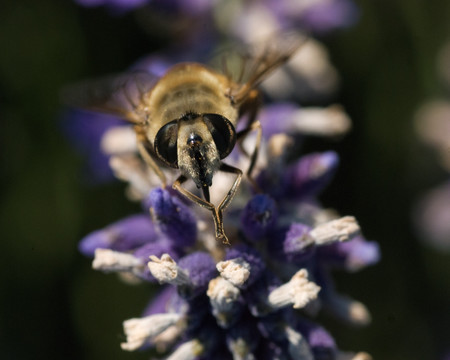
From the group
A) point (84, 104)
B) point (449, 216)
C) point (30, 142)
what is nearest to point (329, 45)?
point (449, 216)

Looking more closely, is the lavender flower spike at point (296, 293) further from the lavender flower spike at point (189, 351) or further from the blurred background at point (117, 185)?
the blurred background at point (117, 185)

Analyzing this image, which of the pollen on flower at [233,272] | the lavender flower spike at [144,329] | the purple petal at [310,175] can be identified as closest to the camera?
the pollen on flower at [233,272]

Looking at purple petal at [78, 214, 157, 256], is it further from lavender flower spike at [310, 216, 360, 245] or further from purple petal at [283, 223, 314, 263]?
lavender flower spike at [310, 216, 360, 245]

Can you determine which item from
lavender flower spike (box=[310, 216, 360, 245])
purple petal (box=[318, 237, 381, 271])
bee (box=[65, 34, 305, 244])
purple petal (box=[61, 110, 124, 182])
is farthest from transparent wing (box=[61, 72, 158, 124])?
purple petal (box=[61, 110, 124, 182])

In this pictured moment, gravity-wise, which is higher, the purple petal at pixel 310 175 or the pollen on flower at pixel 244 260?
the purple petal at pixel 310 175

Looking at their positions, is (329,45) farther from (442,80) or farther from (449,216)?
(449,216)

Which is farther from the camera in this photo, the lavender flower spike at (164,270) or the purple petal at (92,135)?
the purple petal at (92,135)

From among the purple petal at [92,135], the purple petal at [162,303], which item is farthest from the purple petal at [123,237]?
the purple petal at [92,135]
